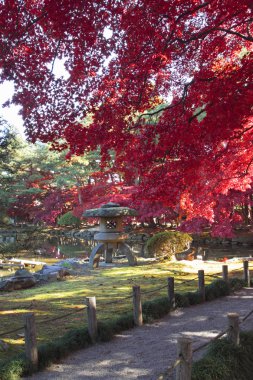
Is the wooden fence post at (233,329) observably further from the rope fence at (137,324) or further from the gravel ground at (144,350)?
the gravel ground at (144,350)

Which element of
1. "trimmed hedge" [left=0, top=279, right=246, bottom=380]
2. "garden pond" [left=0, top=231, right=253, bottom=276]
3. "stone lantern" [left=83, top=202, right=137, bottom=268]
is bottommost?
"trimmed hedge" [left=0, top=279, right=246, bottom=380]

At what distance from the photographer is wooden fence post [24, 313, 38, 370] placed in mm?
4332

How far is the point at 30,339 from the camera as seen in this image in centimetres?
436

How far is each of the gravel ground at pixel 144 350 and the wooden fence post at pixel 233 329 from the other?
518mm

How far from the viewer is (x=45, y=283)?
36.9 ft

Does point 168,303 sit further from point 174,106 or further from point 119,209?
point 119,209

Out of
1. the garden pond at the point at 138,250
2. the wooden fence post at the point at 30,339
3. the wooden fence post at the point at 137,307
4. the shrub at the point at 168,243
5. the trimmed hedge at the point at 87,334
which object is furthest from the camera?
the garden pond at the point at 138,250

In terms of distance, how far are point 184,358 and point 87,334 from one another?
2435 millimetres

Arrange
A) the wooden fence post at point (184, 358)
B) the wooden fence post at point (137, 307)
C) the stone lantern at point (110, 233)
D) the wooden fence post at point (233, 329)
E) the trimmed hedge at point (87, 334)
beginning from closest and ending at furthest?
the wooden fence post at point (184, 358) < the trimmed hedge at point (87, 334) < the wooden fence post at point (233, 329) < the wooden fence post at point (137, 307) < the stone lantern at point (110, 233)

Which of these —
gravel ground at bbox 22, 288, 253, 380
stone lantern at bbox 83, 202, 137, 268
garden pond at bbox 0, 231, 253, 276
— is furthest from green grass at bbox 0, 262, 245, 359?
garden pond at bbox 0, 231, 253, 276

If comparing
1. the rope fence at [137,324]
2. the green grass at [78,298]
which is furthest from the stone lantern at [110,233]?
the rope fence at [137,324]

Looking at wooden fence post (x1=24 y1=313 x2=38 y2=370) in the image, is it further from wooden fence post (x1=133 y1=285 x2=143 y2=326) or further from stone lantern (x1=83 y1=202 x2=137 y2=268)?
stone lantern (x1=83 y1=202 x2=137 y2=268)

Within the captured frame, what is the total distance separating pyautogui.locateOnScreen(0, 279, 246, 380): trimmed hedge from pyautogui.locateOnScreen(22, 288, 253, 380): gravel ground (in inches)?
4.1

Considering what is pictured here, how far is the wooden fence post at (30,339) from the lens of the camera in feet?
14.2
